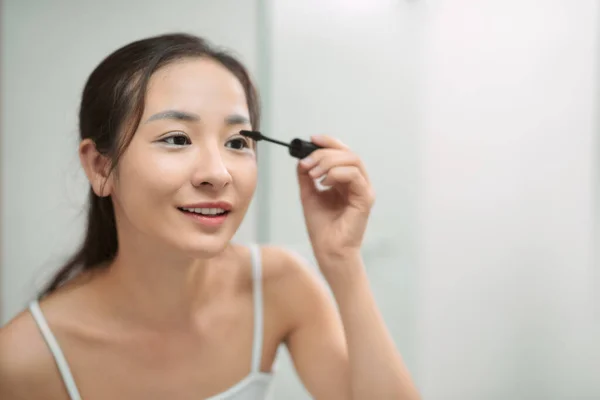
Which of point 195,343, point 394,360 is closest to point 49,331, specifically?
point 195,343

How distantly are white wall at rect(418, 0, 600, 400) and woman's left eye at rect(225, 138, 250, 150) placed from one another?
53 cm

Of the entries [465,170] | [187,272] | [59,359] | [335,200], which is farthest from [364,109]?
[59,359]

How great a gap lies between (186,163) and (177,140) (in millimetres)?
29

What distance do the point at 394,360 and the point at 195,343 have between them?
0.81ft

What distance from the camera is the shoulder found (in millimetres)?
612

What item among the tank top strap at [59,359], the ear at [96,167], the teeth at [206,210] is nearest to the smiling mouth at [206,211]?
the teeth at [206,210]

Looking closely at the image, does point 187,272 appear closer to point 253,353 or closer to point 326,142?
point 253,353

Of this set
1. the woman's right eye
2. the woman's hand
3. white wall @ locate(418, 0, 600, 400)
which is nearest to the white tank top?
the woman's hand

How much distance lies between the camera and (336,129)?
1.02 meters

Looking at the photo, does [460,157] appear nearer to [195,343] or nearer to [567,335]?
[567,335]

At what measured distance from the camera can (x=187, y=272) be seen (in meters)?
0.71

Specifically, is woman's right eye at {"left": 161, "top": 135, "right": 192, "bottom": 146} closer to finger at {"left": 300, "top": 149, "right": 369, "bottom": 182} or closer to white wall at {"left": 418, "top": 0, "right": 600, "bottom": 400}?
finger at {"left": 300, "top": 149, "right": 369, "bottom": 182}

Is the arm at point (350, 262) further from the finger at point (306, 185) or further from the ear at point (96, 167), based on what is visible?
the ear at point (96, 167)

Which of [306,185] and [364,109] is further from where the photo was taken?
[364,109]
